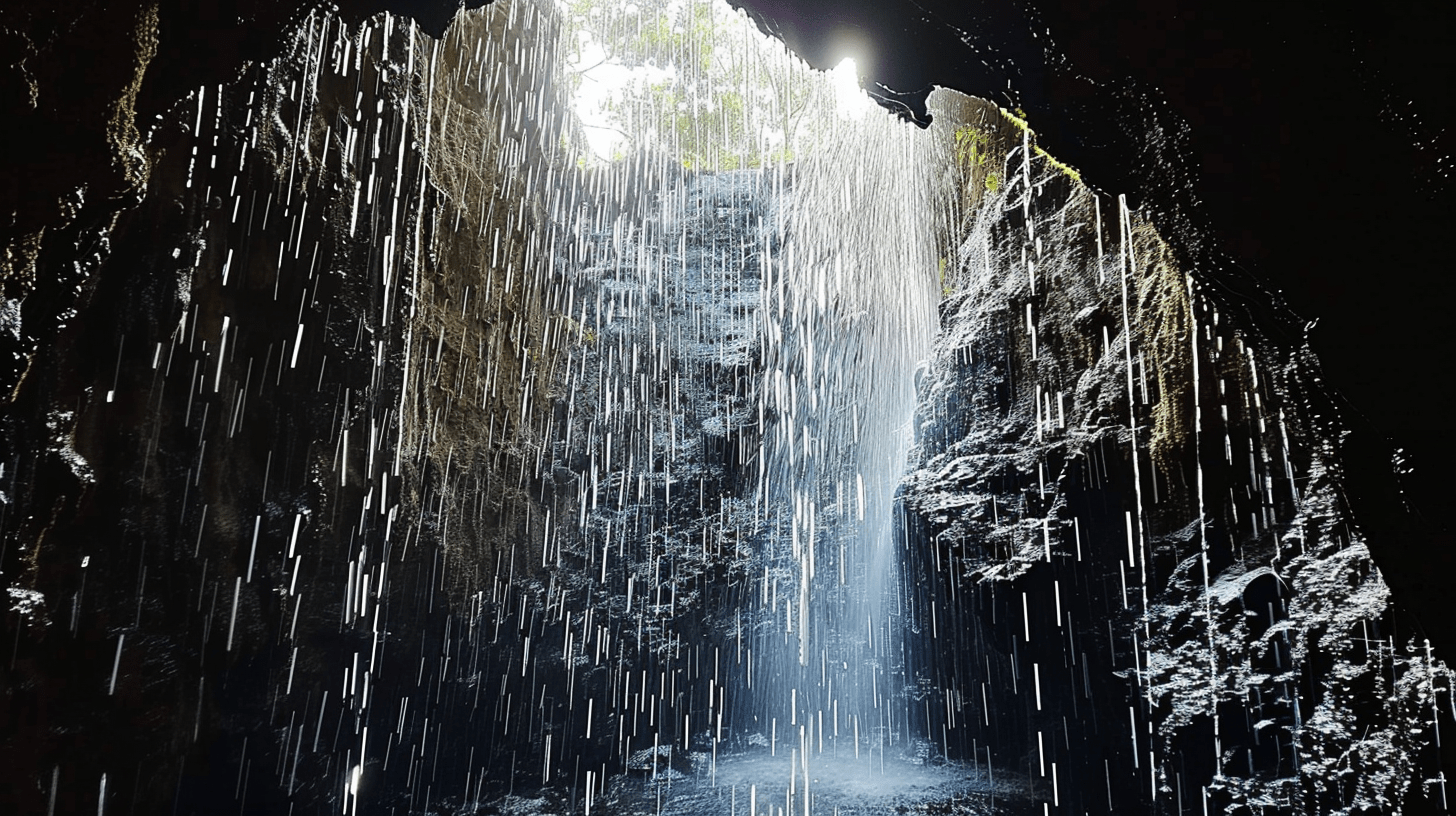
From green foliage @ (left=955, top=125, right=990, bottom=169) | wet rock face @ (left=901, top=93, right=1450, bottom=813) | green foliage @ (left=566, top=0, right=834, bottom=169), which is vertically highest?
green foliage @ (left=566, top=0, right=834, bottom=169)

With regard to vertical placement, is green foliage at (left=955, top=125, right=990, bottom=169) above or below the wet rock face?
above

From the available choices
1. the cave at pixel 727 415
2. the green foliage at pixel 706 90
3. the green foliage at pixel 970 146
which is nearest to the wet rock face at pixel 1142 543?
the cave at pixel 727 415

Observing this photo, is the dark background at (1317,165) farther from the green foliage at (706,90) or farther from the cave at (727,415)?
the green foliage at (706,90)

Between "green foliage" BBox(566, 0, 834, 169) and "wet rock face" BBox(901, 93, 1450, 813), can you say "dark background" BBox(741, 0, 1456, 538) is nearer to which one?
"wet rock face" BBox(901, 93, 1450, 813)

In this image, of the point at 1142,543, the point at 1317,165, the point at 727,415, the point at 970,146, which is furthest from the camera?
the point at 727,415

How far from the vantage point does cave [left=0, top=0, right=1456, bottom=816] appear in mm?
3176

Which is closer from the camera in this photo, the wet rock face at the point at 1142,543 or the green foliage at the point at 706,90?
the wet rock face at the point at 1142,543

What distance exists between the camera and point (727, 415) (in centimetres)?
1560

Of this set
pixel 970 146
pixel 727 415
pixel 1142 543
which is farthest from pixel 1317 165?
pixel 727 415

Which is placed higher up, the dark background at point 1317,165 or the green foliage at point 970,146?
the green foliage at point 970,146

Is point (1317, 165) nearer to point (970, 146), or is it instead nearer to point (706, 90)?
point (970, 146)

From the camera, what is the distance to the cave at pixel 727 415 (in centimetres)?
318

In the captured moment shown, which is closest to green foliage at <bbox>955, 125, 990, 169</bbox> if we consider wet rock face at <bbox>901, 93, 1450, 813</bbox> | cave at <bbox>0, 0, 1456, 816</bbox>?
cave at <bbox>0, 0, 1456, 816</bbox>

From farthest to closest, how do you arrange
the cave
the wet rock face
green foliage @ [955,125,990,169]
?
green foliage @ [955,125,990,169] < the wet rock face < the cave
